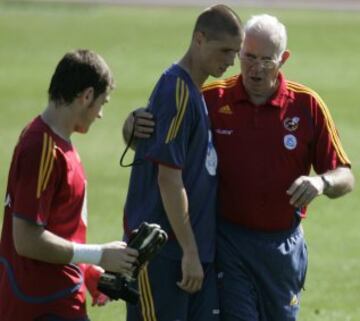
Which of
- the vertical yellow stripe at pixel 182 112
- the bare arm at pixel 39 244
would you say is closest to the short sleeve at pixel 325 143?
the vertical yellow stripe at pixel 182 112

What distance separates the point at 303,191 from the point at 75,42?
22.1 meters

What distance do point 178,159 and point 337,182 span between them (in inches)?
37.9

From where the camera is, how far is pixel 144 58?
26172 mm

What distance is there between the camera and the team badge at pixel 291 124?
7.36 m

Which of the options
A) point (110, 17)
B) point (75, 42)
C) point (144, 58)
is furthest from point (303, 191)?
point (110, 17)

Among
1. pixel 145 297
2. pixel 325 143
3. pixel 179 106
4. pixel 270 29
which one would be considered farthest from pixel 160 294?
pixel 270 29

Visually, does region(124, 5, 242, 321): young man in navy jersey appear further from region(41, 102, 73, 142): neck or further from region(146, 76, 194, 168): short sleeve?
region(41, 102, 73, 142): neck

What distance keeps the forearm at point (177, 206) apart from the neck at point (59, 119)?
76 centimetres

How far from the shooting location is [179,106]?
695 centimetres

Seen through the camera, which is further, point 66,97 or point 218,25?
point 218,25

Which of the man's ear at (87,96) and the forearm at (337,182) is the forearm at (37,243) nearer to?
the man's ear at (87,96)

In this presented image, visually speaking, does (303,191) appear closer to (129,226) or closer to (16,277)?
(129,226)

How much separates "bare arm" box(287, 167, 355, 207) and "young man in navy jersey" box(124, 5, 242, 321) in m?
0.53

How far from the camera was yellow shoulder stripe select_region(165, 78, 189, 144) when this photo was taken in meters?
6.92
